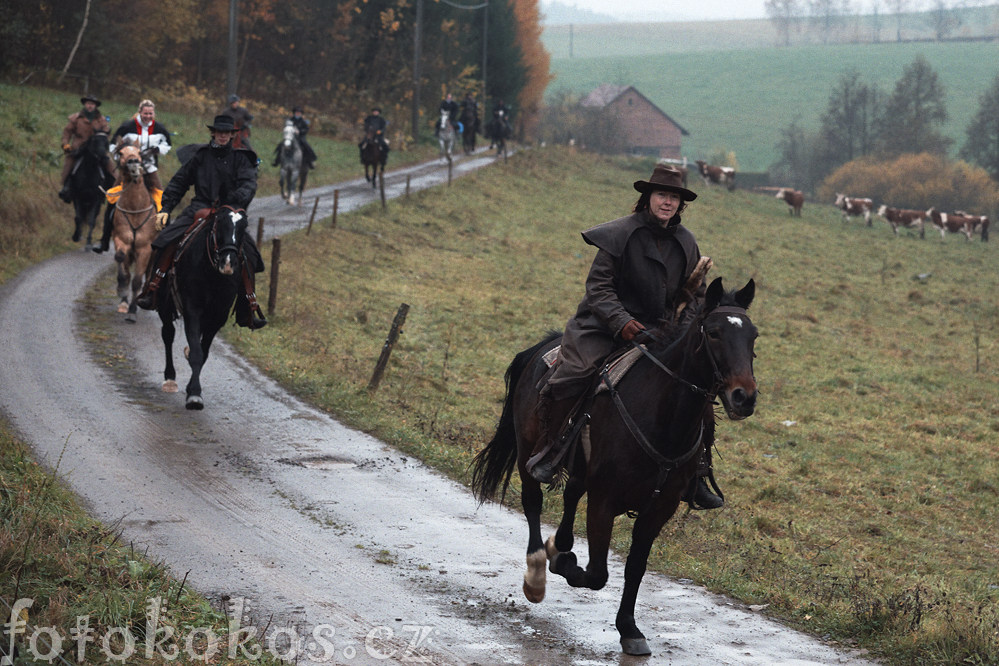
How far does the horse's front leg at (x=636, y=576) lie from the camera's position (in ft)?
20.2

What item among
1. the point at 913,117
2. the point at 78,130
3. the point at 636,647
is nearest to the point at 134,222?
the point at 78,130

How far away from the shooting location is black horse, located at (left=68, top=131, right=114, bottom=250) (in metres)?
20.1

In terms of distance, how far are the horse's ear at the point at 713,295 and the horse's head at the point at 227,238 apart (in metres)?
6.70

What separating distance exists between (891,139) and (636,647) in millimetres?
86014

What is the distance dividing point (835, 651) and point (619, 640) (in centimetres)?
143

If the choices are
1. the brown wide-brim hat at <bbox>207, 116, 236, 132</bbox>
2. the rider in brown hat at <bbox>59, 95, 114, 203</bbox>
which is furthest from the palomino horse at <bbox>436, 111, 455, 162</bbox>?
the brown wide-brim hat at <bbox>207, 116, 236, 132</bbox>

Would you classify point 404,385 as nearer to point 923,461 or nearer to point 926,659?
point 923,461

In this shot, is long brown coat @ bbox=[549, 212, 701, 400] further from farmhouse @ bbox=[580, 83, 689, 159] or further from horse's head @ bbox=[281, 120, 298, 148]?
farmhouse @ bbox=[580, 83, 689, 159]

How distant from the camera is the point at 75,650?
5.06 m

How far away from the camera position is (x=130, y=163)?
14.9 metres

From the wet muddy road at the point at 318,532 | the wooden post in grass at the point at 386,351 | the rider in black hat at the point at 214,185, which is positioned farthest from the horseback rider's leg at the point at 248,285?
the wooden post in grass at the point at 386,351

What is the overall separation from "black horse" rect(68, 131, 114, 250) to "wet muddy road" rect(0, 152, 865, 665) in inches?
301

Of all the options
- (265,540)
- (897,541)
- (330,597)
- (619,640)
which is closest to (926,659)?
(619,640)

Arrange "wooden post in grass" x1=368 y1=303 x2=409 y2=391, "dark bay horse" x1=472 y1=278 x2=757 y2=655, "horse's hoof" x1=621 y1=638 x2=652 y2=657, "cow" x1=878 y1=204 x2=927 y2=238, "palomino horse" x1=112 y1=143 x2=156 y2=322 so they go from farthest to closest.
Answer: "cow" x1=878 y1=204 x2=927 y2=238 → "palomino horse" x1=112 y1=143 x2=156 y2=322 → "wooden post in grass" x1=368 y1=303 x2=409 y2=391 → "horse's hoof" x1=621 y1=638 x2=652 y2=657 → "dark bay horse" x1=472 y1=278 x2=757 y2=655
